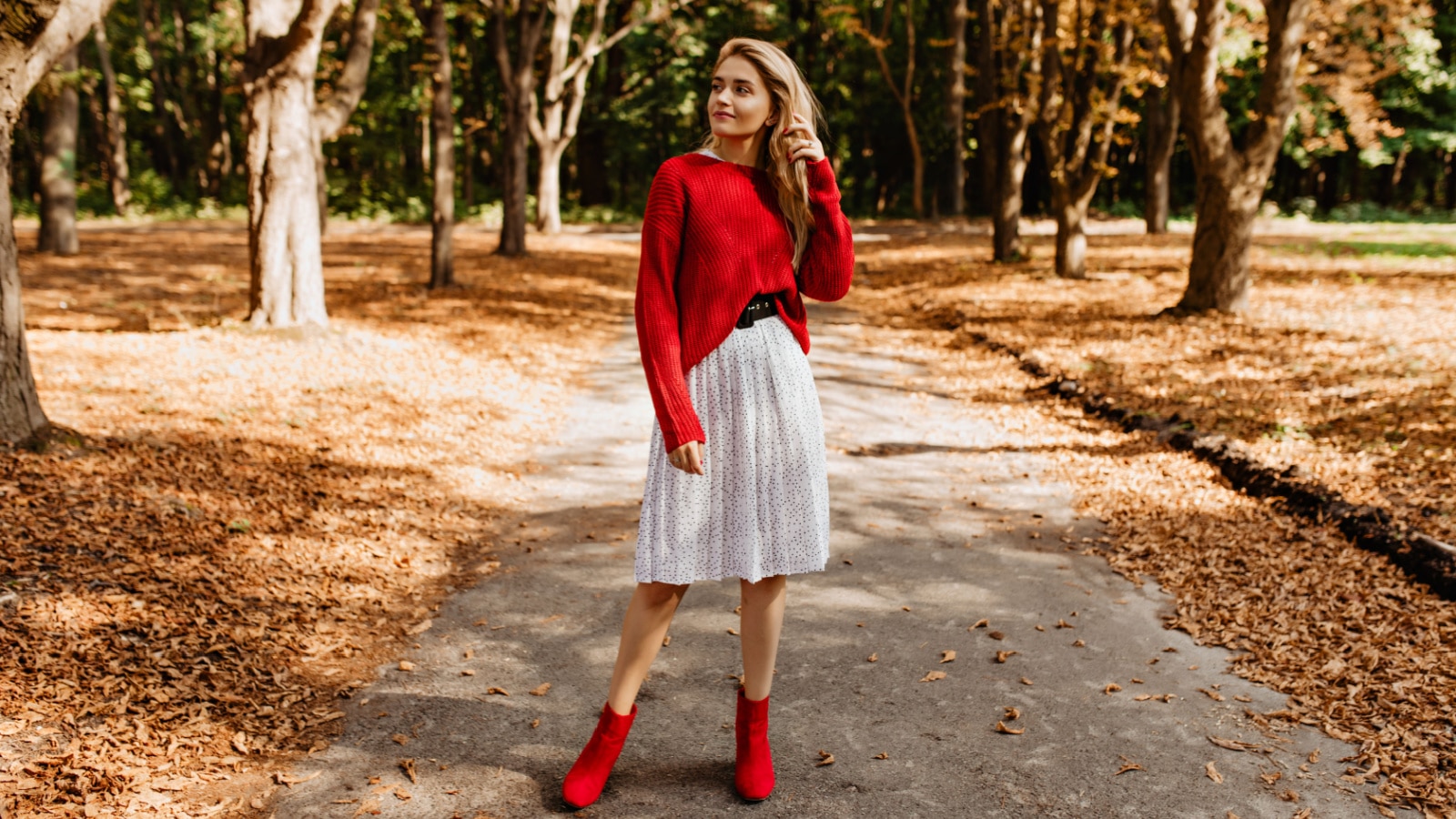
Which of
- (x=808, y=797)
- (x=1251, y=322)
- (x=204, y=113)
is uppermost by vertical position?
(x=204, y=113)

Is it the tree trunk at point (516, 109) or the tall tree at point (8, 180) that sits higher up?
the tree trunk at point (516, 109)

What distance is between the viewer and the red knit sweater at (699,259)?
274 centimetres

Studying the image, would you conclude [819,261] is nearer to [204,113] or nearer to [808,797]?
[808,797]

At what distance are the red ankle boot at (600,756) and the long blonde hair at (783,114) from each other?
156 centimetres

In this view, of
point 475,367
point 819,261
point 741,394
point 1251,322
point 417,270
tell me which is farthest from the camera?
point 417,270

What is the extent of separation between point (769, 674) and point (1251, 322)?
928 centimetres

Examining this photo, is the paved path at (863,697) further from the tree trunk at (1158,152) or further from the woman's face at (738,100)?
the tree trunk at (1158,152)

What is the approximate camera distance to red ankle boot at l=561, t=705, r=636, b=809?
2.92 meters

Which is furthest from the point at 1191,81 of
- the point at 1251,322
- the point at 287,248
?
the point at 287,248

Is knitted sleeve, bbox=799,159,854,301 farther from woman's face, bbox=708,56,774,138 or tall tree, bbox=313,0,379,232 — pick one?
tall tree, bbox=313,0,379,232

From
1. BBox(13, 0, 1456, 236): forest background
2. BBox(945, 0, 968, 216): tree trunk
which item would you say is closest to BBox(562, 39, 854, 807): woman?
BBox(13, 0, 1456, 236): forest background

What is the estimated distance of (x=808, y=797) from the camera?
2.99 m

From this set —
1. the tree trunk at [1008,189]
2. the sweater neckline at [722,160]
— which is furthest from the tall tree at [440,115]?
the sweater neckline at [722,160]

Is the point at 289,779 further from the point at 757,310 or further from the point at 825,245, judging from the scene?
the point at 825,245
